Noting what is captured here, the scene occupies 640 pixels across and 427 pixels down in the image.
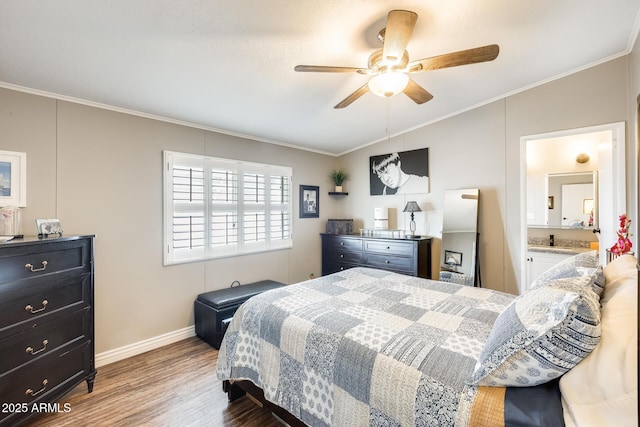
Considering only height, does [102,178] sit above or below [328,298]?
above

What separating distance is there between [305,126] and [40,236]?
9.04ft

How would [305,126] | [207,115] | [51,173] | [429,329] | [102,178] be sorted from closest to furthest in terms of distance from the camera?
[429,329], [51,173], [102,178], [207,115], [305,126]

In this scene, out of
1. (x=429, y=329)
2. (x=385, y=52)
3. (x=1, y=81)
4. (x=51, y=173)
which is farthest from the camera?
(x=51, y=173)

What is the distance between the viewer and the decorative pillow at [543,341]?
0.91 meters

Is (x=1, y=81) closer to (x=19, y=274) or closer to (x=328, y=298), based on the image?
(x=19, y=274)

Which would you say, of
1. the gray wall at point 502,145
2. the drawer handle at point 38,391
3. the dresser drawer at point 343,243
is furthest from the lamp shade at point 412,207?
the drawer handle at point 38,391

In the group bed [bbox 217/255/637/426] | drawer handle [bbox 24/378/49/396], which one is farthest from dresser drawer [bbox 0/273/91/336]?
bed [bbox 217/255/637/426]

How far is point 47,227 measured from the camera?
2107 mm

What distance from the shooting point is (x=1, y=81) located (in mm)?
2174

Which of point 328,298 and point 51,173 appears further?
point 51,173

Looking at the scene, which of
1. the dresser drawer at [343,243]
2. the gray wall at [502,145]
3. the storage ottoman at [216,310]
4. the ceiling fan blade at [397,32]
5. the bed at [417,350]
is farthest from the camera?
the dresser drawer at [343,243]

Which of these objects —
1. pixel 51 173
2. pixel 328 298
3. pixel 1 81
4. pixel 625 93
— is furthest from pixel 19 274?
pixel 625 93

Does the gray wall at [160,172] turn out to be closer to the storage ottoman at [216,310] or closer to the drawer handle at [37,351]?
the storage ottoman at [216,310]

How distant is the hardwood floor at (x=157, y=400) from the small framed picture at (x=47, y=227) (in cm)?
127
